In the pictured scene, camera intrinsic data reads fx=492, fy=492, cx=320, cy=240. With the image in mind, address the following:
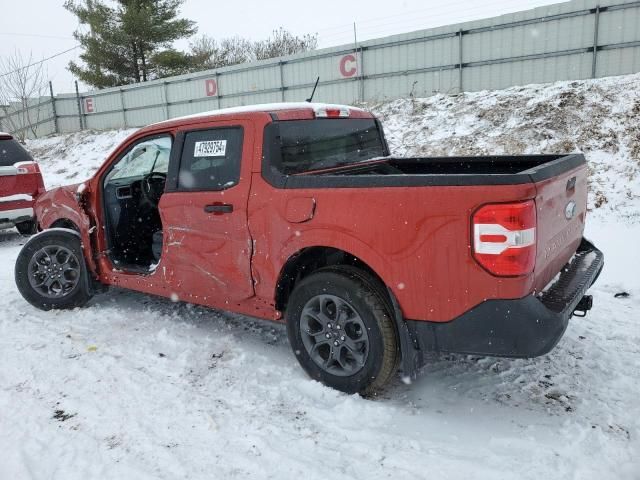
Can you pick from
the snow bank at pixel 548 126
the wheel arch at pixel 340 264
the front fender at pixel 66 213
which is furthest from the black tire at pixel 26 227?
the snow bank at pixel 548 126

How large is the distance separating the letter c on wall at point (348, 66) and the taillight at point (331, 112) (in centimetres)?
1244

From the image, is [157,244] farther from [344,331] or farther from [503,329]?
[503,329]

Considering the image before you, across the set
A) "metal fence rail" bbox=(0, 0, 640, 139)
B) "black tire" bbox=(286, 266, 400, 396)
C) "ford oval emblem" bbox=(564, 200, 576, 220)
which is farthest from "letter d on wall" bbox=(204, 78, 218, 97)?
"ford oval emblem" bbox=(564, 200, 576, 220)

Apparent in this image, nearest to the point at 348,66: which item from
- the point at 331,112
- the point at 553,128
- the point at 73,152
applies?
the point at 553,128

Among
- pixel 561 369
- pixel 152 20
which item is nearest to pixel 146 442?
pixel 561 369

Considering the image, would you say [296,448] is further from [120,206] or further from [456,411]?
[120,206]

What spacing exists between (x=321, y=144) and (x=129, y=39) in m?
27.1

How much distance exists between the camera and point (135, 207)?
4.91 metres

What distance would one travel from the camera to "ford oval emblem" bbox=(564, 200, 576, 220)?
3.01 metres

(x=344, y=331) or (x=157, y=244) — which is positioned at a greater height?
(x=157, y=244)

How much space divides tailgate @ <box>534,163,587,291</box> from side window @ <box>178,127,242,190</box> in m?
1.95

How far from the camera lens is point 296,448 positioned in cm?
259

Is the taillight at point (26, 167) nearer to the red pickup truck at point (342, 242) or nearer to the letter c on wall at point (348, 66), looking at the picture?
the red pickup truck at point (342, 242)

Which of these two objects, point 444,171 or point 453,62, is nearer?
point 444,171
